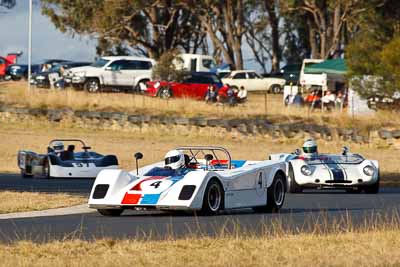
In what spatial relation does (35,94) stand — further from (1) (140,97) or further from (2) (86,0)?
(2) (86,0)

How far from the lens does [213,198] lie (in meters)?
17.3

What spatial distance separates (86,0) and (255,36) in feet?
81.1

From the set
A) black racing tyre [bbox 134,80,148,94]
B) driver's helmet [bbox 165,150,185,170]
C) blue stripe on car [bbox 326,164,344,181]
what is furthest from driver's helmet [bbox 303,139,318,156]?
black racing tyre [bbox 134,80,148,94]

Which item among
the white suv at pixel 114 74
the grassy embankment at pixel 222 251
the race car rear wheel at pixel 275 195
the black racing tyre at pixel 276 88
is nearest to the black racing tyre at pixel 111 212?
the race car rear wheel at pixel 275 195

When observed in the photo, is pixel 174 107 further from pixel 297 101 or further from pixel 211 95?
pixel 297 101

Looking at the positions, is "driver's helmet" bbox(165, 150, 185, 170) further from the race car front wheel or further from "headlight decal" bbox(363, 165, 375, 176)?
"headlight decal" bbox(363, 165, 375, 176)

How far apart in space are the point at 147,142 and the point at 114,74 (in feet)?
51.1

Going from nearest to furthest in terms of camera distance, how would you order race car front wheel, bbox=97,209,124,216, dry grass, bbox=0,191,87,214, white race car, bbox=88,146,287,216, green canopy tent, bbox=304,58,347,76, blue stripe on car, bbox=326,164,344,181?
white race car, bbox=88,146,287,216, race car front wheel, bbox=97,209,124,216, dry grass, bbox=0,191,87,214, blue stripe on car, bbox=326,164,344,181, green canopy tent, bbox=304,58,347,76

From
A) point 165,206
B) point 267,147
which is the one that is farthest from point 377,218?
point 267,147

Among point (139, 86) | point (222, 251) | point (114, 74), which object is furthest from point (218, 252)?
point (139, 86)

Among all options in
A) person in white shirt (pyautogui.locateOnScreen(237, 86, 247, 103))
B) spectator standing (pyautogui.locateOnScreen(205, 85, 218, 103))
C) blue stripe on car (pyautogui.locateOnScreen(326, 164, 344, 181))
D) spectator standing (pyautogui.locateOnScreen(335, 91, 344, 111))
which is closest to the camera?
blue stripe on car (pyautogui.locateOnScreen(326, 164, 344, 181))

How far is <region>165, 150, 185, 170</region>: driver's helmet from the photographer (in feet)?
59.9

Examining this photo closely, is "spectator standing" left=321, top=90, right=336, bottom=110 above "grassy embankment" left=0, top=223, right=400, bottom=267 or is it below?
above

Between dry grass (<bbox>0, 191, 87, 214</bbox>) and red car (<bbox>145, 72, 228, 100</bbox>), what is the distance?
32.9 metres
